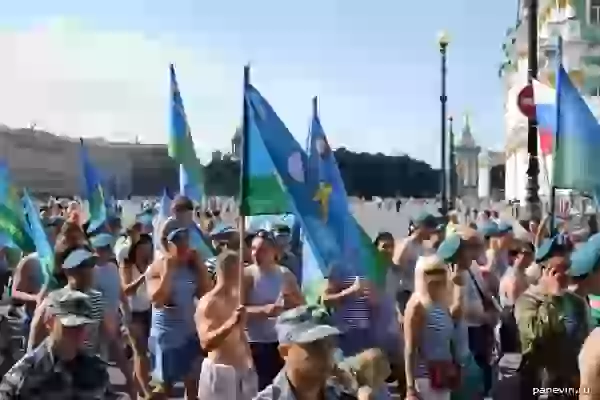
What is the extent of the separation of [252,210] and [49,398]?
2.08 meters

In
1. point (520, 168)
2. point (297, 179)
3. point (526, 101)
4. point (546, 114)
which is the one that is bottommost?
point (297, 179)

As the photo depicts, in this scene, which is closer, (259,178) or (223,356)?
(223,356)

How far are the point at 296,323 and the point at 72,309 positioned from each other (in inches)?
39.0

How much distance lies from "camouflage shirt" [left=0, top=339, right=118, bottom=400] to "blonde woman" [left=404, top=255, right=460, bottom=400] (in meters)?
1.81

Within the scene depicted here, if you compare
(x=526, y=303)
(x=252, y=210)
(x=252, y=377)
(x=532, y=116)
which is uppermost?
(x=532, y=116)

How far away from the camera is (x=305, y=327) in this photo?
13.2ft

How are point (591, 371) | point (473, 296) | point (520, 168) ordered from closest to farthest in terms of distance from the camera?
point (591, 371), point (473, 296), point (520, 168)

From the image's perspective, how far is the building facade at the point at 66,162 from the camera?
93.9m

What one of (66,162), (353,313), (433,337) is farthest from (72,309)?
(66,162)

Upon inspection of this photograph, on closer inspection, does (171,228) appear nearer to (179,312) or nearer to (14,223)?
(179,312)

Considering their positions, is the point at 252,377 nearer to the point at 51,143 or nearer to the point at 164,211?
the point at 164,211

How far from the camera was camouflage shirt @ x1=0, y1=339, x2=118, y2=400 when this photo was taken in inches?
175

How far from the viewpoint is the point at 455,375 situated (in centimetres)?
602

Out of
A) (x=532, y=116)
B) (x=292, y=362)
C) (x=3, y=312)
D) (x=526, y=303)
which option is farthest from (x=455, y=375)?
(x=532, y=116)
